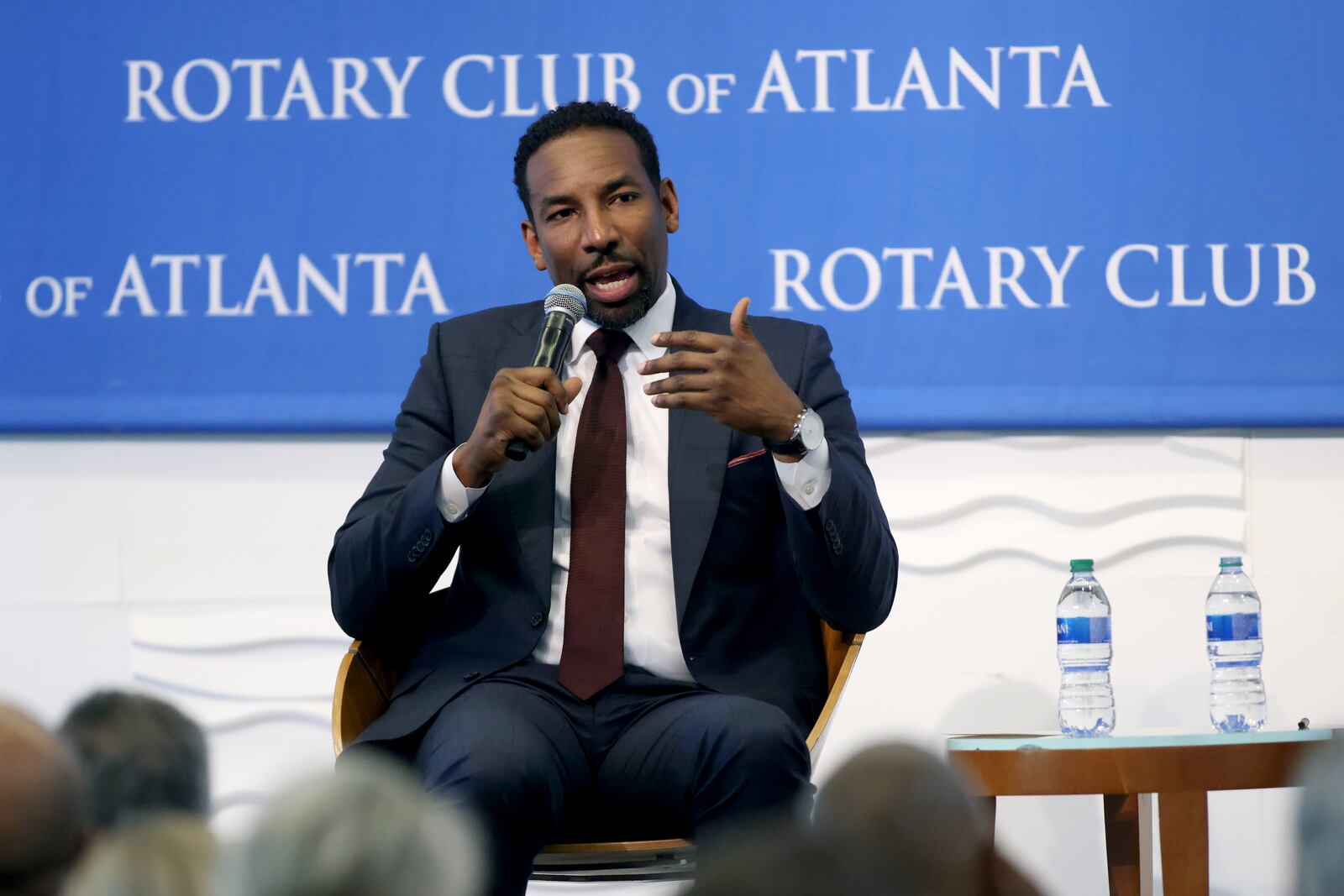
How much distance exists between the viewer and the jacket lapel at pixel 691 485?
2.41 meters

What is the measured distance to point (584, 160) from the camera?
259cm

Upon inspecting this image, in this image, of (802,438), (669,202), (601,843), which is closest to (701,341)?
(802,438)

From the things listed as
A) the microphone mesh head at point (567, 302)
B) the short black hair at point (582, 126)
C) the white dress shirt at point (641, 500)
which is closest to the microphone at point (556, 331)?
the microphone mesh head at point (567, 302)

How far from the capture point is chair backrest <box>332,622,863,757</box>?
92.0 inches

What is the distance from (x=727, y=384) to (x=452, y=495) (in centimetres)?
43

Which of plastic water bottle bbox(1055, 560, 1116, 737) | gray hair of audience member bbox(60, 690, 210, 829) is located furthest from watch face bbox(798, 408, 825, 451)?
gray hair of audience member bbox(60, 690, 210, 829)

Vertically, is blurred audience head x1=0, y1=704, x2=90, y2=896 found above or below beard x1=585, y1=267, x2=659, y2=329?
below

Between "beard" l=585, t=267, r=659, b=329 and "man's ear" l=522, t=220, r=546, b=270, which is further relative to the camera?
"man's ear" l=522, t=220, r=546, b=270

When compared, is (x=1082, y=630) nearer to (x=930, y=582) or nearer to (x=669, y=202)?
(x=930, y=582)

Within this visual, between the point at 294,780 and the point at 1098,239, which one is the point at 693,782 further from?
the point at 1098,239

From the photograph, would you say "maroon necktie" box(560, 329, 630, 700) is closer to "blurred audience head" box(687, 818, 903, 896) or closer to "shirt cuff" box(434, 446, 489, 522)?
"shirt cuff" box(434, 446, 489, 522)

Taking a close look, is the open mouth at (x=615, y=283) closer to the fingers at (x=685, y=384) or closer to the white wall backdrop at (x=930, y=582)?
the fingers at (x=685, y=384)

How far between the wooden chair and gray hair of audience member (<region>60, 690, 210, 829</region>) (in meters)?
0.67

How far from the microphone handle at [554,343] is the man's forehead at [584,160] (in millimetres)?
351
